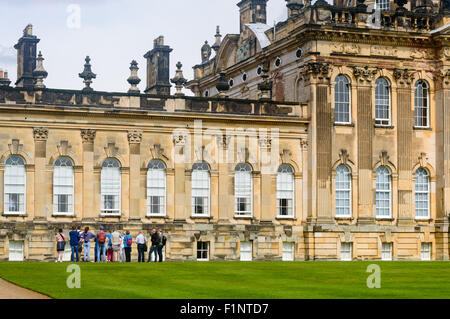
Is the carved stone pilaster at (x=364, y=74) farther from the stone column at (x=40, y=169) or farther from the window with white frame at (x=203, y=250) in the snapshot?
the stone column at (x=40, y=169)

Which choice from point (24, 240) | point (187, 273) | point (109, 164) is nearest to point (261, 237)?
point (109, 164)

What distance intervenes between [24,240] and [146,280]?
629 inches

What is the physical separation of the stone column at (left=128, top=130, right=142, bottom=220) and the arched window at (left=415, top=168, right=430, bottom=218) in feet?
44.1

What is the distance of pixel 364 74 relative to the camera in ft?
159

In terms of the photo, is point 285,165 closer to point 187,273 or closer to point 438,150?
point 438,150

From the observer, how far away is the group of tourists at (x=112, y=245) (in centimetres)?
4050

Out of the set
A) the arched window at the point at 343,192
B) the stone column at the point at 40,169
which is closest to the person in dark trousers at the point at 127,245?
the stone column at the point at 40,169

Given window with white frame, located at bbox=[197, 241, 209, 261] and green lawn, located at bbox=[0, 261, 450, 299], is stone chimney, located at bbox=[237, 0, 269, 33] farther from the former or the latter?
green lawn, located at bbox=[0, 261, 450, 299]

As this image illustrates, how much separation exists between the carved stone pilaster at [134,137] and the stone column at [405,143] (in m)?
12.3

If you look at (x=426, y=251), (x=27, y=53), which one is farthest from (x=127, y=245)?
(x=27, y=53)

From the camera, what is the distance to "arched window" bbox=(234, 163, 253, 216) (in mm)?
47625

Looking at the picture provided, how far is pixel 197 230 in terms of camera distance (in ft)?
152

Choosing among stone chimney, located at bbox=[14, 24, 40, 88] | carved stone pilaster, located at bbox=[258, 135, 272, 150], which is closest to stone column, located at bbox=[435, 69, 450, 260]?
carved stone pilaster, located at bbox=[258, 135, 272, 150]

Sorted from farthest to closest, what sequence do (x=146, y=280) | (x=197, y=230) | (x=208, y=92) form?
(x=208, y=92), (x=197, y=230), (x=146, y=280)
